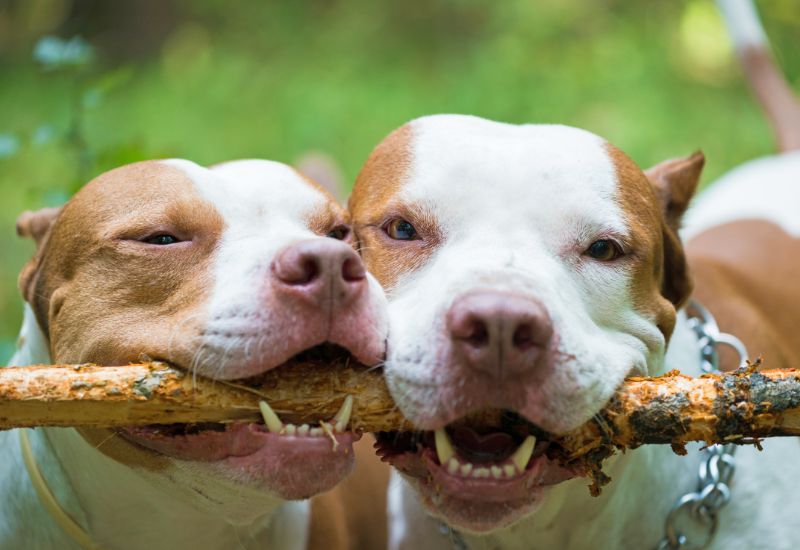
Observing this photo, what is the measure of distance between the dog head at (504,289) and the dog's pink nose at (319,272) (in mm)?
232

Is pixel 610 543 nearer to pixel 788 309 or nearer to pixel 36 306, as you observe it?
pixel 788 309

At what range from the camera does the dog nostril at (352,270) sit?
2.62 meters

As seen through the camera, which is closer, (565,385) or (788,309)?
(565,385)

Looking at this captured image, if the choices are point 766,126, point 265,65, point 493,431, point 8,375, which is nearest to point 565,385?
point 493,431

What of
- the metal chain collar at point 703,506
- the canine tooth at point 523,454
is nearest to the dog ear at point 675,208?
the metal chain collar at point 703,506

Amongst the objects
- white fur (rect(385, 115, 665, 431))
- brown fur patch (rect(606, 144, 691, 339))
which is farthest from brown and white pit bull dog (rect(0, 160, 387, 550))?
brown fur patch (rect(606, 144, 691, 339))

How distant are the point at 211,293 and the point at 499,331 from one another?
0.75 m

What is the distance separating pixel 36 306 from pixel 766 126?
20.3 ft

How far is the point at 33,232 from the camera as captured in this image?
11.5 feet

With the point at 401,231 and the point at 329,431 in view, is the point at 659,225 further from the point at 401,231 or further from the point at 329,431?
the point at 329,431

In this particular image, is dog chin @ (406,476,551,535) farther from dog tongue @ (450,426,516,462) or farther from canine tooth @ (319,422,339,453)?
canine tooth @ (319,422,339,453)

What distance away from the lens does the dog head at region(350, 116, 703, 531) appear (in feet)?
8.53

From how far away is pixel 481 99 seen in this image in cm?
880

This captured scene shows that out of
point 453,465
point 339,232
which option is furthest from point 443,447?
point 339,232
